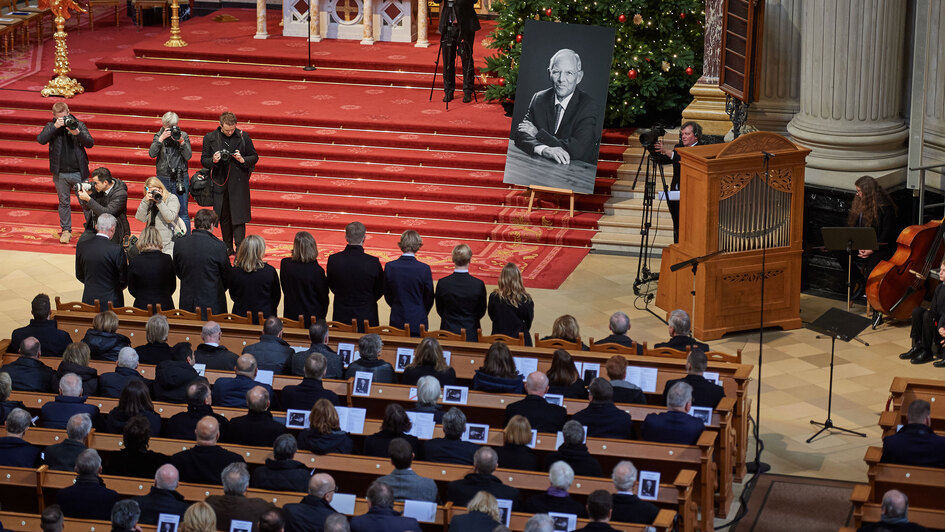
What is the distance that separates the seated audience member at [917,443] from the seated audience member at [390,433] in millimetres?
2606

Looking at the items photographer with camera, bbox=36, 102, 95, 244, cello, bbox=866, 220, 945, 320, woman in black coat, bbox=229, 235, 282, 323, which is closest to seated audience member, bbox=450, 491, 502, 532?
woman in black coat, bbox=229, 235, 282, 323

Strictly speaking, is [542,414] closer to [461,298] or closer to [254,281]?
[461,298]

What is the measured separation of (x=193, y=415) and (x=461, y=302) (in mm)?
2472

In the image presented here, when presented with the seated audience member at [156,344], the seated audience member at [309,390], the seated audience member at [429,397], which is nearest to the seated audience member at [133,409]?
the seated audience member at [309,390]

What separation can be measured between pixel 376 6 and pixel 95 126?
15.2 ft

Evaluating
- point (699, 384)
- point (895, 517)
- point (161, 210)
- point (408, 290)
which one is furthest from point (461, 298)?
point (895, 517)

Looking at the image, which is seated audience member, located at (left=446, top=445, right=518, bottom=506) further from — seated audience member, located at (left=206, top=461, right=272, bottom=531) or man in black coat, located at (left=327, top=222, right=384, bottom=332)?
man in black coat, located at (left=327, top=222, right=384, bottom=332)

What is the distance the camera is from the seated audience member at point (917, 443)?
7340mm

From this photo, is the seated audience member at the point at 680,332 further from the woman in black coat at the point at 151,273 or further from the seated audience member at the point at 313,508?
the woman in black coat at the point at 151,273

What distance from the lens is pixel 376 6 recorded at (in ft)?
61.4

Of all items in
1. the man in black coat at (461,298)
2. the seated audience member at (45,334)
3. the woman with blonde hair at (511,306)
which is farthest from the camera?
the man in black coat at (461,298)

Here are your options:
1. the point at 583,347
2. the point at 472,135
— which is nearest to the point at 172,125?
the point at 472,135

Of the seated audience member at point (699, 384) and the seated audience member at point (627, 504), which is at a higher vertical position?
the seated audience member at point (699, 384)

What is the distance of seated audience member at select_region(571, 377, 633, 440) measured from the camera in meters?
7.64
